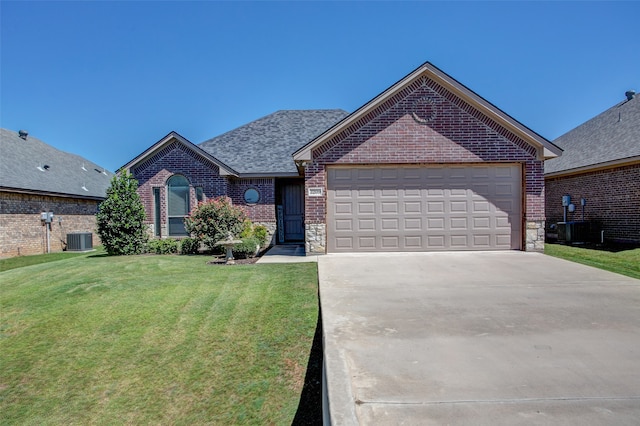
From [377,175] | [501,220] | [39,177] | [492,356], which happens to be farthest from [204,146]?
[492,356]

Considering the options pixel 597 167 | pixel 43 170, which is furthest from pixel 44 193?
pixel 597 167

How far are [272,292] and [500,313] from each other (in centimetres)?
409

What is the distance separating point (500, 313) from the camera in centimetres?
509

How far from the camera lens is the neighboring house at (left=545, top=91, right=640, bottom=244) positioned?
41.7 feet

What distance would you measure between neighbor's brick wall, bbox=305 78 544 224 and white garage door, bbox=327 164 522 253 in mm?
330

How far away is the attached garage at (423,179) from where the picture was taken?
35.6 feet

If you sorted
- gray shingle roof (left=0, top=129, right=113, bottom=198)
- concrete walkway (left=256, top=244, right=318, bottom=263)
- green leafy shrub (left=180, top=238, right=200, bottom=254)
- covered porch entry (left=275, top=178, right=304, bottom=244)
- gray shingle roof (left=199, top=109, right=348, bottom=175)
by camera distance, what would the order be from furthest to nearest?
covered porch entry (left=275, top=178, right=304, bottom=244)
gray shingle roof (left=0, top=129, right=113, bottom=198)
gray shingle roof (left=199, top=109, right=348, bottom=175)
green leafy shrub (left=180, top=238, right=200, bottom=254)
concrete walkway (left=256, top=244, right=318, bottom=263)

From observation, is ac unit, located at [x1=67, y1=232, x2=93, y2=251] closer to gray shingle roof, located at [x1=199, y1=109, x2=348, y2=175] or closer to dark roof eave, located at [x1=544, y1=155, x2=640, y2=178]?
gray shingle roof, located at [x1=199, y1=109, x2=348, y2=175]

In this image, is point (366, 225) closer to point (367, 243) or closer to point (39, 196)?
point (367, 243)

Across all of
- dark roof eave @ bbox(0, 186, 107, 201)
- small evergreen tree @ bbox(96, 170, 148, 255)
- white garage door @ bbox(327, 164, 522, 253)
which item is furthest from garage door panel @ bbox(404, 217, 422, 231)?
dark roof eave @ bbox(0, 186, 107, 201)

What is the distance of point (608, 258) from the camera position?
33.9 feet

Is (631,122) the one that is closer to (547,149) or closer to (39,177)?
(547,149)

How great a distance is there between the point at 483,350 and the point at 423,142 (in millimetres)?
8018

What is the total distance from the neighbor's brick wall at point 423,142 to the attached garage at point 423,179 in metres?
0.03
